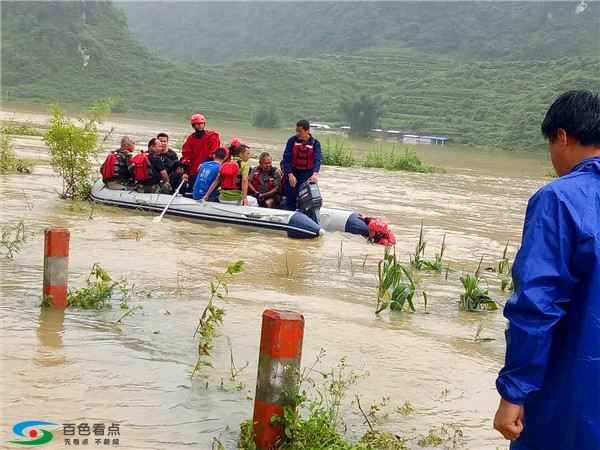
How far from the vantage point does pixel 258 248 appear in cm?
984

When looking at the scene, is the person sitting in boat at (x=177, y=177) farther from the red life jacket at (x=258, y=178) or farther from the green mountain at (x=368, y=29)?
the green mountain at (x=368, y=29)

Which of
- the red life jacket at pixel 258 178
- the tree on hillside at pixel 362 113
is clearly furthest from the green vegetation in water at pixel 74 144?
the tree on hillside at pixel 362 113

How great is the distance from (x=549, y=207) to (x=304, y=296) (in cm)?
529

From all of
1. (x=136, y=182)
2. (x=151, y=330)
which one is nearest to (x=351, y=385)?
(x=151, y=330)

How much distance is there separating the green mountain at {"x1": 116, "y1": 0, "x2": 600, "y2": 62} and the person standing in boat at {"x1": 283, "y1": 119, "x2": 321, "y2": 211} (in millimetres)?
78993

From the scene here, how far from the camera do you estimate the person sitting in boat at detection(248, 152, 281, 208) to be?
38.1ft

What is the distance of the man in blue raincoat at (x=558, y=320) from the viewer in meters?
2.21

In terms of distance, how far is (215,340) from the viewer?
18.6 ft

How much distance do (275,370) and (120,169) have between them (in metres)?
8.78

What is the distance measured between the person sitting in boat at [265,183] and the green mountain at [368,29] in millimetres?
78723

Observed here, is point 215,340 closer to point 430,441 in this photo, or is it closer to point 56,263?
point 56,263

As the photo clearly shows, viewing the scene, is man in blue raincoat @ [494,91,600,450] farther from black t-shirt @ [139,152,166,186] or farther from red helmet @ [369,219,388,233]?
black t-shirt @ [139,152,166,186]

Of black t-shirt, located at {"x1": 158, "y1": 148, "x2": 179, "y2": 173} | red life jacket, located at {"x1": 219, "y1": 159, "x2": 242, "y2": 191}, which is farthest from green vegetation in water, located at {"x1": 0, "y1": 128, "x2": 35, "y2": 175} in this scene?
red life jacket, located at {"x1": 219, "y1": 159, "x2": 242, "y2": 191}

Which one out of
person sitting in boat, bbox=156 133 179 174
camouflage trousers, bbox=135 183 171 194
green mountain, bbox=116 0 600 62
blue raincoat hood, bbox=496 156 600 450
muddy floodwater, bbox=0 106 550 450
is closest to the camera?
blue raincoat hood, bbox=496 156 600 450
